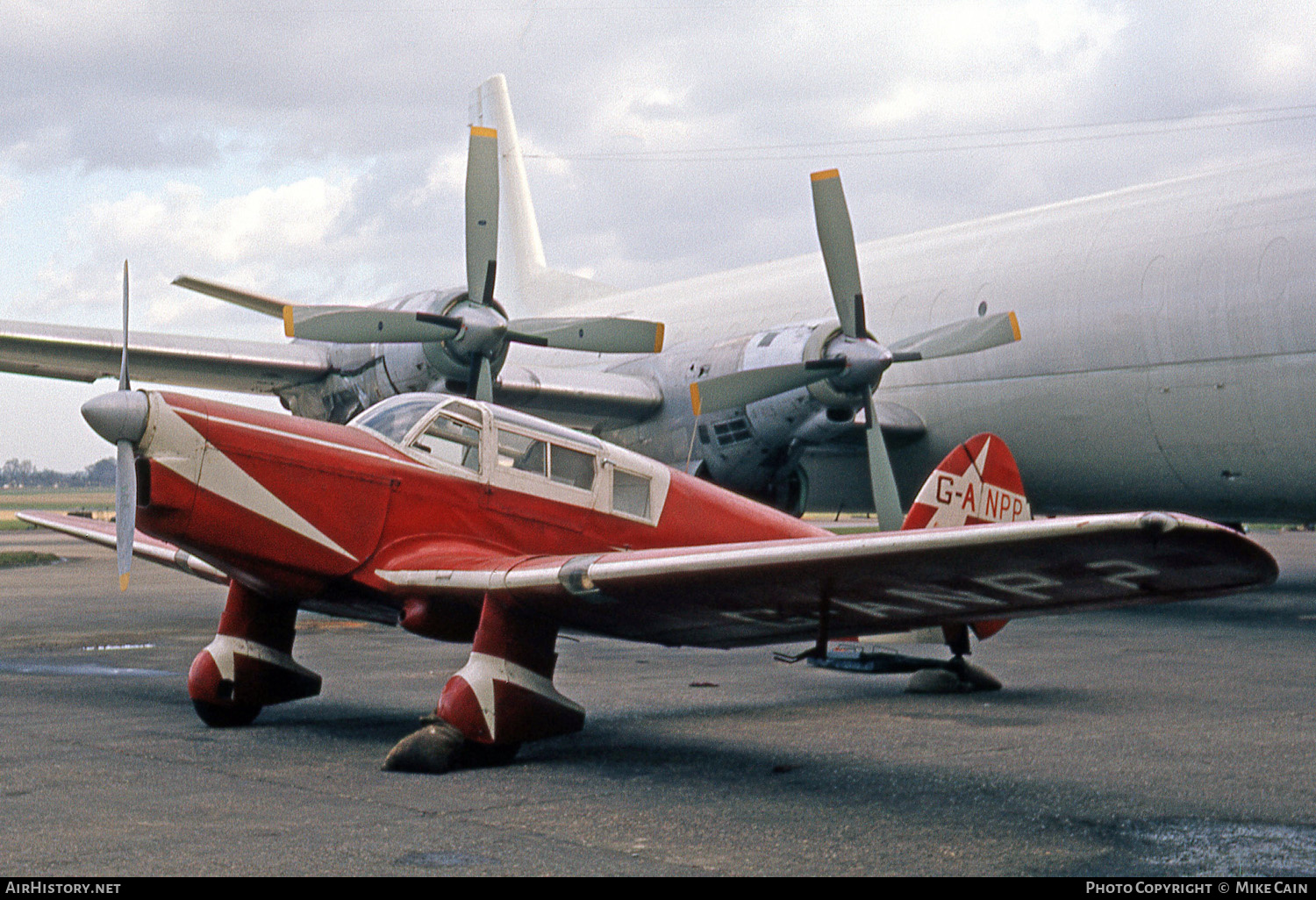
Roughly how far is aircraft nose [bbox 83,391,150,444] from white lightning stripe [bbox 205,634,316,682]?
5.71 ft

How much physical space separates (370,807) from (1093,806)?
3302mm

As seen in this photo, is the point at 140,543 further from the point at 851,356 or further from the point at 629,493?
the point at 851,356

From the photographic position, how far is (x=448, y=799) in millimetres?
6113

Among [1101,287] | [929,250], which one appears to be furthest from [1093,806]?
[929,250]

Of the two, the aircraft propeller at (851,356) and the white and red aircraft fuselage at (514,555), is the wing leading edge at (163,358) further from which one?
the white and red aircraft fuselage at (514,555)

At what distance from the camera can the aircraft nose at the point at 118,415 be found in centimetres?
711

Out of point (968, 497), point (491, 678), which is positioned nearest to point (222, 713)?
point (491, 678)

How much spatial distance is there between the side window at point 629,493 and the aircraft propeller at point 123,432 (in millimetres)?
3061

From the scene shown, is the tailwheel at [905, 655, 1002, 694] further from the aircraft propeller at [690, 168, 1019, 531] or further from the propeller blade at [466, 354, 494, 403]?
the propeller blade at [466, 354, 494, 403]

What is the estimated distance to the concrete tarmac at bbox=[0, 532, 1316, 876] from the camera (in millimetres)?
4945

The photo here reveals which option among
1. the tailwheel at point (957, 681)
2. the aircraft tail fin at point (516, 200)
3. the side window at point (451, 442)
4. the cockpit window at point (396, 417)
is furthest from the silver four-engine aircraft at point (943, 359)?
the aircraft tail fin at point (516, 200)

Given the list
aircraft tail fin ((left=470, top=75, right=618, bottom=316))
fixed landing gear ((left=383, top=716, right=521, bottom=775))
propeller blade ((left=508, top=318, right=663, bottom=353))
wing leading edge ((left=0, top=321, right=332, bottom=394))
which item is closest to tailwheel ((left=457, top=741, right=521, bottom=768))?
fixed landing gear ((left=383, top=716, right=521, bottom=775))
